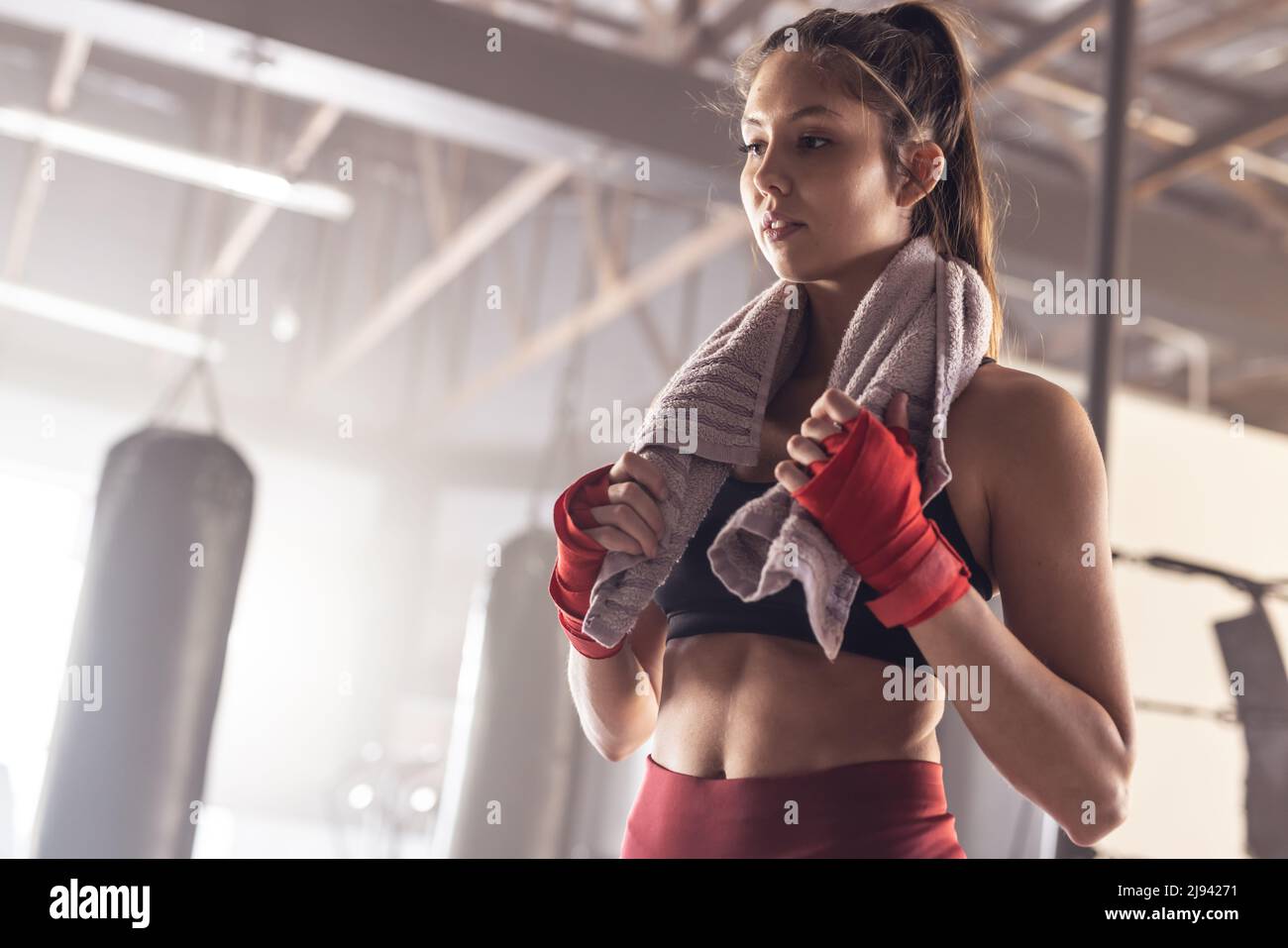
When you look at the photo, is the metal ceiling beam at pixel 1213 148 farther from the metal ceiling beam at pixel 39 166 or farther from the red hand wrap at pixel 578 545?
the metal ceiling beam at pixel 39 166

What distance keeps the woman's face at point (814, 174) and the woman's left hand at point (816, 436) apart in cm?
25

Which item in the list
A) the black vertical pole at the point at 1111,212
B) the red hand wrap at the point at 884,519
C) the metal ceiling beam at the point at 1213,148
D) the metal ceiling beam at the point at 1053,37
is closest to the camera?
the red hand wrap at the point at 884,519

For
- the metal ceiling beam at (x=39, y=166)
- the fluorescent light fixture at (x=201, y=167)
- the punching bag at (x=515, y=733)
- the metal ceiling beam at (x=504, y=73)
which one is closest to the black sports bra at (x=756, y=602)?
the metal ceiling beam at (x=504, y=73)

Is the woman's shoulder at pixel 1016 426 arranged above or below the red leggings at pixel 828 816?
above

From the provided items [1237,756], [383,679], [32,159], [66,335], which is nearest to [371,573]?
[383,679]

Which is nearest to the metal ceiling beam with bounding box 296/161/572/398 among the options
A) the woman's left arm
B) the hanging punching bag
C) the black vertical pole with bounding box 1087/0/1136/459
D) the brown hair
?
the hanging punching bag

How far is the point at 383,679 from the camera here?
10086mm

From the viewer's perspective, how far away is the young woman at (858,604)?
3.30 ft

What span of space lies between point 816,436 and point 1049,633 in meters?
0.28

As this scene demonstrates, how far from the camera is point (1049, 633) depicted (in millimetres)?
1055

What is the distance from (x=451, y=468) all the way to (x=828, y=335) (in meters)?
9.19

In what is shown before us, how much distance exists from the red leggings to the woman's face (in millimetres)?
474
